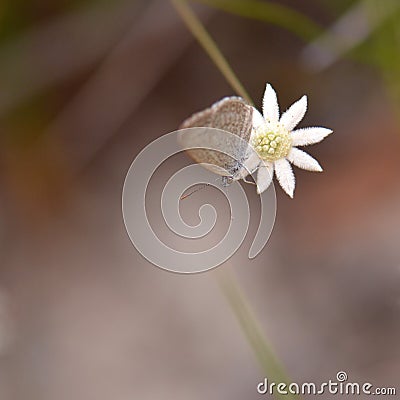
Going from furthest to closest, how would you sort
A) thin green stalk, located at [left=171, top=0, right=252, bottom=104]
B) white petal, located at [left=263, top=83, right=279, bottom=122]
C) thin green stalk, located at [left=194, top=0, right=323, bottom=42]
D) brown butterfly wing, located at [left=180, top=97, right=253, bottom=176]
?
thin green stalk, located at [left=194, top=0, right=323, bottom=42]
thin green stalk, located at [left=171, top=0, right=252, bottom=104]
white petal, located at [left=263, top=83, right=279, bottom=122]
brown butterfly wing, located at [left=180, top=97, right=253, bottom=176]

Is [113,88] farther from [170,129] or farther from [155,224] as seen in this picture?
[155,224]

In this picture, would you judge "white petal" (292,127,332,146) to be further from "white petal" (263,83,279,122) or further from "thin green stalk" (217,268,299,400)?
"thin green stalk" (217,268,299,400)

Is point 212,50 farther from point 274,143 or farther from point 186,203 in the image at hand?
point 186,203

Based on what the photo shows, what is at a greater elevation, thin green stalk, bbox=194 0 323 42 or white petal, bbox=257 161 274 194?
thin green stalk, bbox=194 0 323 42

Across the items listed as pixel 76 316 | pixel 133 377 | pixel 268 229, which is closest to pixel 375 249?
pixel 133 377

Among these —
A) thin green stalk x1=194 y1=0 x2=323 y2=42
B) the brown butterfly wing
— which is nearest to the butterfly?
the brown butterfly wing

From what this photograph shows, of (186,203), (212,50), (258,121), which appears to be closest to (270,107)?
(258,121)

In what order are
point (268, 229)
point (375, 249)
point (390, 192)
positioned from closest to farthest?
1. point (268, 229)
2. point (375, 249)
3. point (390, 192)
